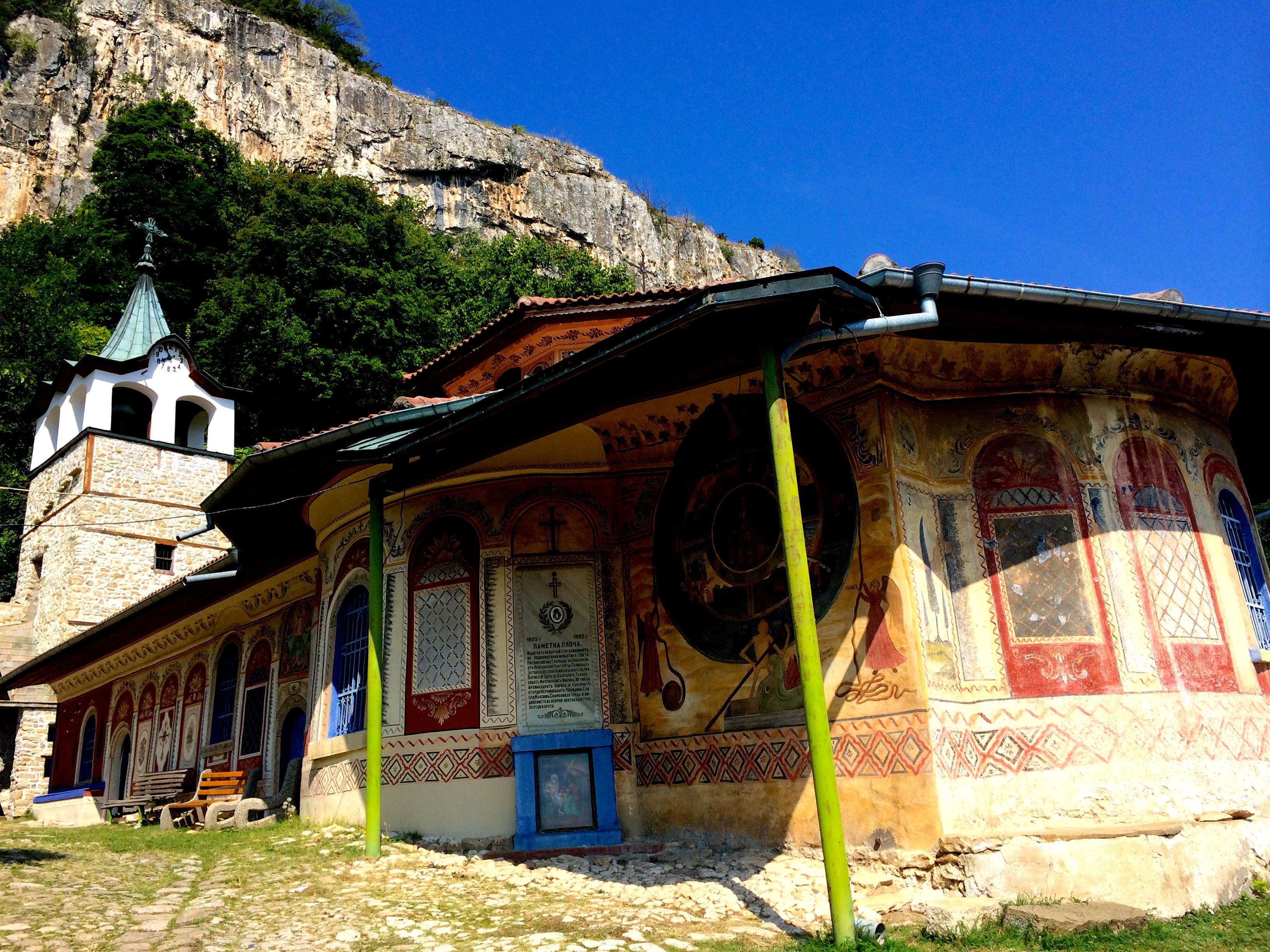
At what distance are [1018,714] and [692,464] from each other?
3.59 meters

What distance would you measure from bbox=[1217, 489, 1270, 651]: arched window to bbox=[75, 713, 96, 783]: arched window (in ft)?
68.6

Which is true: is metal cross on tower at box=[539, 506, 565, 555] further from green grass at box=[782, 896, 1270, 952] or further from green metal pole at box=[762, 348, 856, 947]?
green grass at box=[782, 896, 1270, 952]

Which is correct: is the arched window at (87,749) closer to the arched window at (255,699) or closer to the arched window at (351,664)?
the arched window at (255,699)

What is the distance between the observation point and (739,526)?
8750mm

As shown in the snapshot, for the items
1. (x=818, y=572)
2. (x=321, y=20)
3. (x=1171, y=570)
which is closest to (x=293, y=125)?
(x=321, y=20)

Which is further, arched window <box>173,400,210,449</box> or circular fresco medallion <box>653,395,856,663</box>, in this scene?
arched window <box>173,400,210,449</box>

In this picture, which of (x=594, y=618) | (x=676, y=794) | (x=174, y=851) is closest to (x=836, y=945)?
(x=676, y=794)

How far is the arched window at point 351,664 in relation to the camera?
10641mm

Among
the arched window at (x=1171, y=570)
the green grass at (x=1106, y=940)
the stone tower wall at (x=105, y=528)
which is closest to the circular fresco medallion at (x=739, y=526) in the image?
the arched window at (x=1171, y=570)

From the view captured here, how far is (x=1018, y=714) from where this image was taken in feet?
24.7

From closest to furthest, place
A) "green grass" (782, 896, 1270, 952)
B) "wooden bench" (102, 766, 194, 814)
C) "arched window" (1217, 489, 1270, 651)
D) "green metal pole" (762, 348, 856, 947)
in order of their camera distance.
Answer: "green grass" (782, 896, 1270, 952)
"green metal pole" (762, 348, 856, 947)
"arched window" (1217, 489, 1270, 651)
"wooden bench" (102, 766, 194, 814)

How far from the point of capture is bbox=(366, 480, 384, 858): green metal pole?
857 cm

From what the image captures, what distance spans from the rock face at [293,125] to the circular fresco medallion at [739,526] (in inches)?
1785

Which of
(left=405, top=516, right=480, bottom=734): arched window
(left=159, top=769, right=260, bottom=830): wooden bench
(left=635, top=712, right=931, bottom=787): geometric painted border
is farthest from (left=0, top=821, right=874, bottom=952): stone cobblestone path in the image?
(left=159, top=769, right=260, bottom=830): wooden bench
